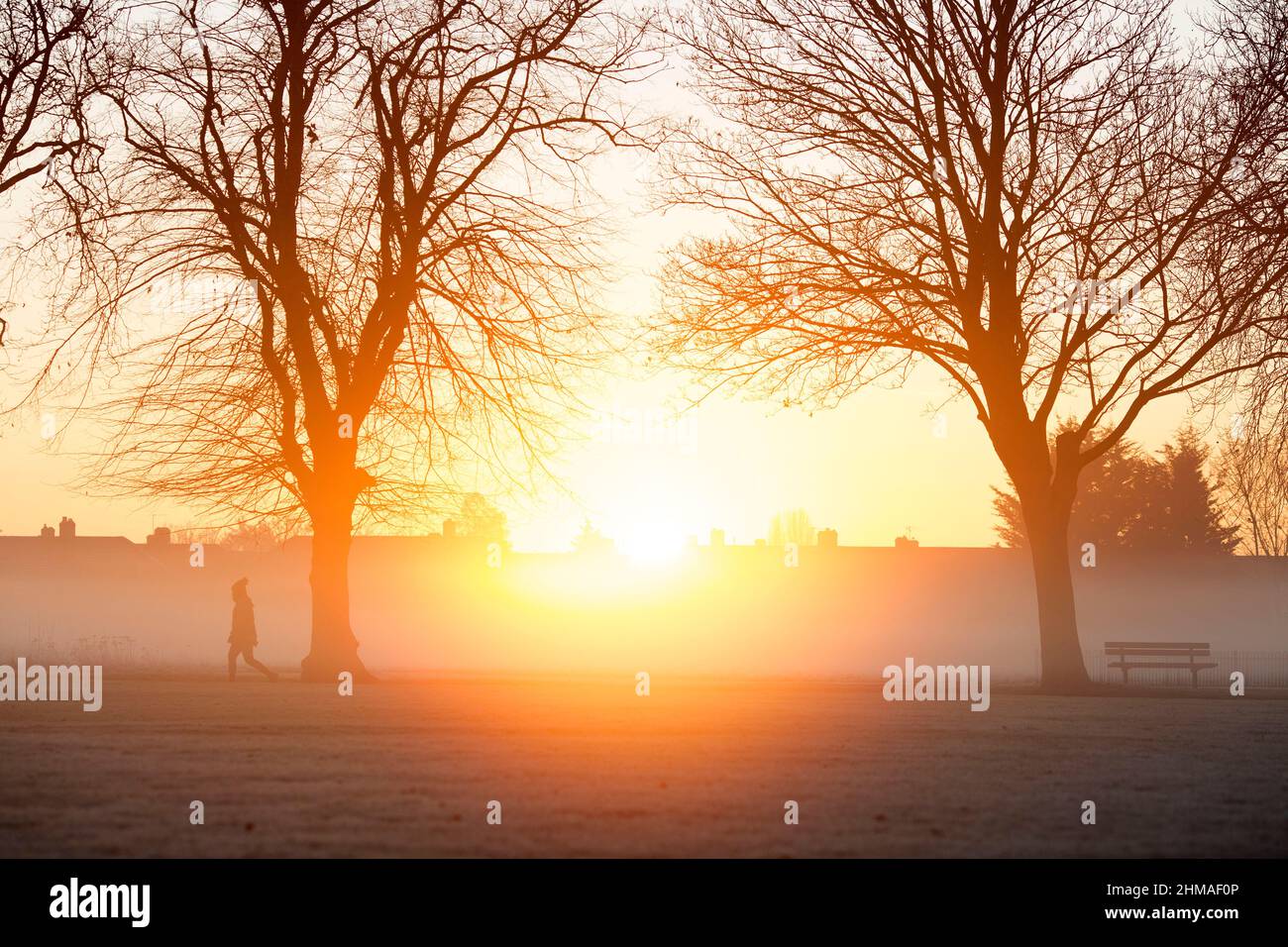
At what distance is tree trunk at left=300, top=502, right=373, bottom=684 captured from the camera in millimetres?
29734

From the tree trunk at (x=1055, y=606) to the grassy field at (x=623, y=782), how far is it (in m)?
7.22

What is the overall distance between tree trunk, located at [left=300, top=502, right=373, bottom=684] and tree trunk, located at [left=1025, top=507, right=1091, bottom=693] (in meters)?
13.2

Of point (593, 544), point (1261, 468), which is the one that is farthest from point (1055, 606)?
point (593, 544)

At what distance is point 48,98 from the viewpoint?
26.7 meters

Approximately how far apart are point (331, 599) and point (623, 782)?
728 inches

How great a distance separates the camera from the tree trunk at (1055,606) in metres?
30.2

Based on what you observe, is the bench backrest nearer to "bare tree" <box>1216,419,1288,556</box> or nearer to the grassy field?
"bare tree" <box>1216,419,1288,556</box>

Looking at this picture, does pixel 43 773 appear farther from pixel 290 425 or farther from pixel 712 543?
pixel 712 543

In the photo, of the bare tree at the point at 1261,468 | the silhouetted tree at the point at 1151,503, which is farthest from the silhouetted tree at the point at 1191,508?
the bare tree at the point at 1261,468

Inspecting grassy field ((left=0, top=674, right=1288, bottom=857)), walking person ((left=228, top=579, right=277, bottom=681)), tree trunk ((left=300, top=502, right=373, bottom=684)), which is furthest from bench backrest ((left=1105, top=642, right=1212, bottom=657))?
walking person ((left=228, top=579, right=277, bottom=681))

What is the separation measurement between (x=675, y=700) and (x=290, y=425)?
30.6 feet

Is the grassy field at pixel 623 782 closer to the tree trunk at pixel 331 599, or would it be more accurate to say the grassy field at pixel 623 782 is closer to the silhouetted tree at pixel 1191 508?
the tree trunk at pixel 331 599

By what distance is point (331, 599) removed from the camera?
30.0 m
